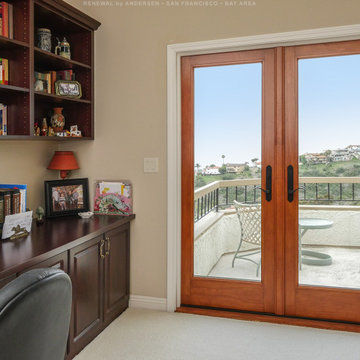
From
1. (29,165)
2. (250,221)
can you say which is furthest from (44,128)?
(250,221)

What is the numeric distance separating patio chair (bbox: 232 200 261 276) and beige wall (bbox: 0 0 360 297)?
600 millimetres

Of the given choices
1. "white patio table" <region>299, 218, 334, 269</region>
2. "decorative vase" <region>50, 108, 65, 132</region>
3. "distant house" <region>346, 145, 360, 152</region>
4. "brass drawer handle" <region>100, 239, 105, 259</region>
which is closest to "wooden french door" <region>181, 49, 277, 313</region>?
"white patio table" <region>299, 218, 334, 269</region>

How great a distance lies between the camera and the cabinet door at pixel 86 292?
2271 mm

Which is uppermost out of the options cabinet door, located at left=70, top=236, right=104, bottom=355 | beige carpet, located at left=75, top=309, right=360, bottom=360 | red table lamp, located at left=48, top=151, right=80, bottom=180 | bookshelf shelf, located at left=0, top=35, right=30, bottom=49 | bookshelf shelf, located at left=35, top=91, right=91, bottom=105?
bookshelf shelf, located at left=0, top=35, right=30, bottom=49

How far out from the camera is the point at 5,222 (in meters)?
2.15

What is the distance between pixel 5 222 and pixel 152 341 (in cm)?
120

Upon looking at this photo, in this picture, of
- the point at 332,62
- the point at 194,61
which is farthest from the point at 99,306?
the point at 332,62

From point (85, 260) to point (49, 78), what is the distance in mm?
1355

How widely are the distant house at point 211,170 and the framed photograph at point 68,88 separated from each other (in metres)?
1.14

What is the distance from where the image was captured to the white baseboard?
302 cm

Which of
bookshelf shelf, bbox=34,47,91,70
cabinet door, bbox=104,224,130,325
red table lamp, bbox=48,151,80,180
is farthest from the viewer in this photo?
red table lamp, bbox=48,151,80,180

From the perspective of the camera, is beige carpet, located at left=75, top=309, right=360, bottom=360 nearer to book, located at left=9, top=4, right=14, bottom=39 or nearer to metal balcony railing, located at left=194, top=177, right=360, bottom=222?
metal balcony railing, located at left=194, top=177, right=360, bottom=222

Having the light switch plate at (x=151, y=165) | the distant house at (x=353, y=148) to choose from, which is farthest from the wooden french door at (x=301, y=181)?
the light switch plate at (x=151, y=165)

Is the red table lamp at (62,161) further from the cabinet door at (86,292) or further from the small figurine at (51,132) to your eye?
the cabinet door at (86,292)
